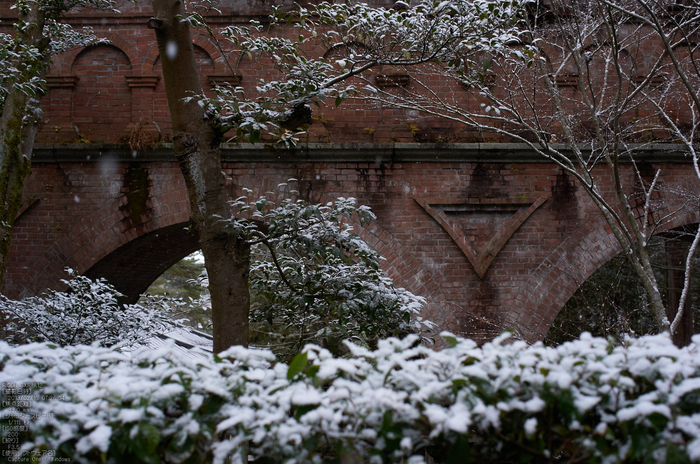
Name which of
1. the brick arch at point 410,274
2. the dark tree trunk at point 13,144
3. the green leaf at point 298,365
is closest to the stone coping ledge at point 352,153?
the brick arch at point 410,274

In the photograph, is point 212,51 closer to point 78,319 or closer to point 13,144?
point 13,144

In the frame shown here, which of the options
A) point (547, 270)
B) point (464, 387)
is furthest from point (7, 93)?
point (547, 270)

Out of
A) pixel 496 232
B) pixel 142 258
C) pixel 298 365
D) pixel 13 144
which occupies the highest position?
pixel 13 144

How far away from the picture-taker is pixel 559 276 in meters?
6.73

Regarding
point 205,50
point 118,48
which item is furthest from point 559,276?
point 118,48

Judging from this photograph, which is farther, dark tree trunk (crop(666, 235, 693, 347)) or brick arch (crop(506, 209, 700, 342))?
dark tree trunk (crop(666, 235, 693, 347))

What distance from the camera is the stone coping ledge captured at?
679 centimetres

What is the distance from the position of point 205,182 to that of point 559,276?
16.1 ft

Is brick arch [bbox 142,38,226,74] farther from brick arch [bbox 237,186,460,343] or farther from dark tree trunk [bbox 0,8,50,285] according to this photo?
brick arch [bbox 237,186,460,343]

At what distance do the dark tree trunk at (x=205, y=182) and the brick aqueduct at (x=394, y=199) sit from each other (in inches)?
113

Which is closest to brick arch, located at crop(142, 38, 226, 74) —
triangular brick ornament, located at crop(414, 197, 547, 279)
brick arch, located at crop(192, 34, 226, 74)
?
brick arch, located at crop(192, 34, 226, 74)

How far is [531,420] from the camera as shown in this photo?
165cm

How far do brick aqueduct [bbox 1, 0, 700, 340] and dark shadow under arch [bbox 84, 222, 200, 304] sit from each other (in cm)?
11

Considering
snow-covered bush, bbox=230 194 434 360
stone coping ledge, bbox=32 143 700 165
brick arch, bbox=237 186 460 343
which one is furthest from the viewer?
stone coping ledge, bbox=32 143 700 165
